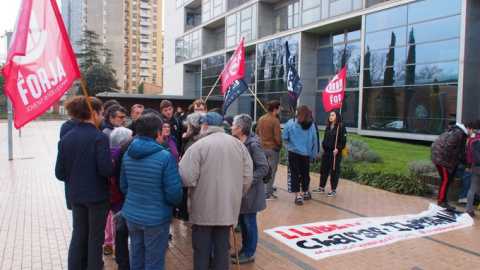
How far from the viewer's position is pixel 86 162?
3648mm

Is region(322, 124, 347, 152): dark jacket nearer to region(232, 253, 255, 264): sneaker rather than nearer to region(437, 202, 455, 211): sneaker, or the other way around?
region(437, 202, 455, 211): sneaker

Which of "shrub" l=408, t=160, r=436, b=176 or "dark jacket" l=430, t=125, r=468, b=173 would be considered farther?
"shrub" l=408, t=160, r=436, b=176

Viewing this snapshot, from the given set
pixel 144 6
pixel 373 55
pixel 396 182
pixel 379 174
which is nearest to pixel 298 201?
pixel 396 182

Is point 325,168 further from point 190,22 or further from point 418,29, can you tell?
point 190,22

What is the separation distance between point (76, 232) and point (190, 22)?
40.4 metres

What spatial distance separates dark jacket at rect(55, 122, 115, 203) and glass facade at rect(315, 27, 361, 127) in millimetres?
20659

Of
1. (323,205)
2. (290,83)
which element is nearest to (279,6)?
(290,83)

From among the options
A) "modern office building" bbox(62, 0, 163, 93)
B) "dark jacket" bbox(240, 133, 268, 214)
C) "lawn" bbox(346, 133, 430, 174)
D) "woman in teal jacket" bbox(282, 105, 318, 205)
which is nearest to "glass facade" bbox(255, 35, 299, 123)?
"lawn" bbox(346, 133, 430, 174)

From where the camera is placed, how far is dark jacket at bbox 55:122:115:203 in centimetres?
364

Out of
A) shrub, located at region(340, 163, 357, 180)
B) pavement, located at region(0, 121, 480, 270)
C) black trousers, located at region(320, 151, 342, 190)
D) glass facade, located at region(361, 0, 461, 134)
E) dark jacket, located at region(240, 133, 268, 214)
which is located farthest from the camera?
glass facade, located at region(361, 0, 461, 134)

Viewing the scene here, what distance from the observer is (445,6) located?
1744cm

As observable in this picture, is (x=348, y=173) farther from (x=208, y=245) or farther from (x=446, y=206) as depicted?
(x=208, y=245)

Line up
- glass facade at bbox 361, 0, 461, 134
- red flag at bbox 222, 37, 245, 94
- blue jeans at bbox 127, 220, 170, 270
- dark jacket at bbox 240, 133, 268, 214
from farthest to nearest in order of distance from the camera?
glass facade at bbox 361, 0, 461, 134 < red flag at bbox 222, 37, 245, 94 < dark jacket at bbox 240, 133, 268, 214 < blue jeans at bbox 127, 220, 170, 270

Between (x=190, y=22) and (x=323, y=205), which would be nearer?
(x=323, y=205)
